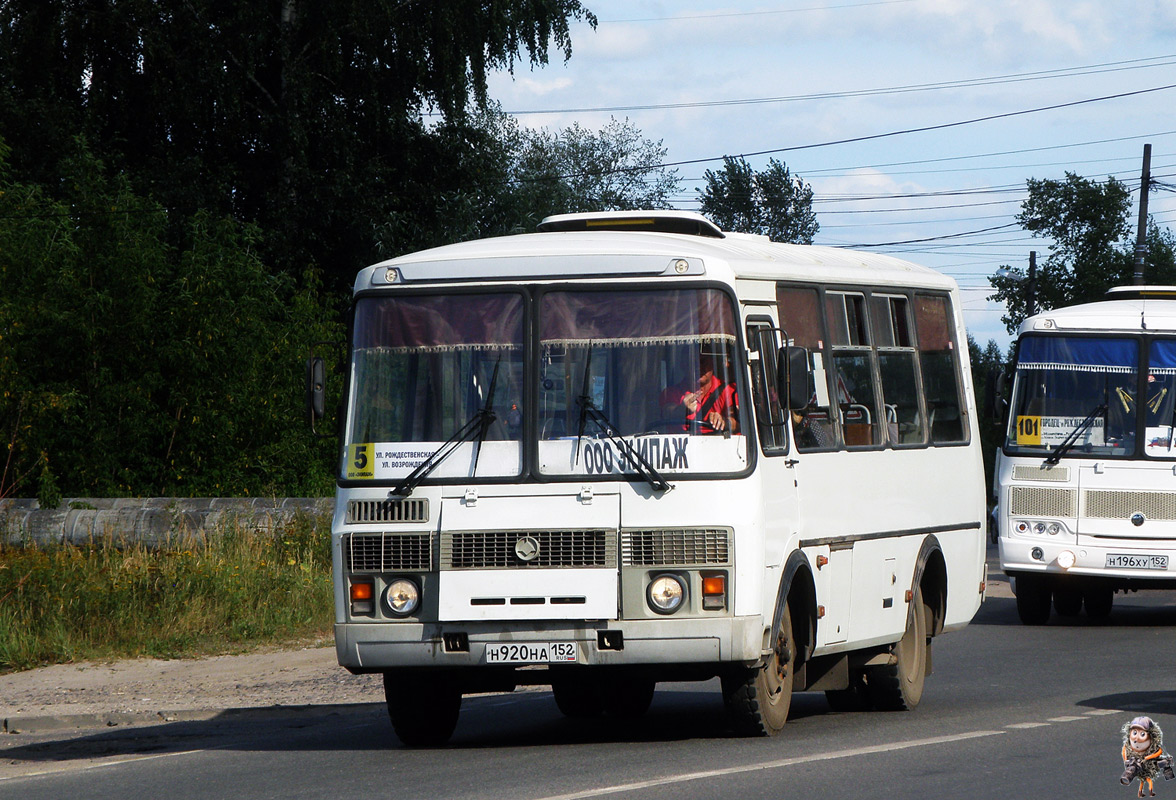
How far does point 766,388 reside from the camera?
34.8ft

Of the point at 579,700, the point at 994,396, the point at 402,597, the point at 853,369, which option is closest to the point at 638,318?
the point at 402,597

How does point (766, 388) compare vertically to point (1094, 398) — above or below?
below

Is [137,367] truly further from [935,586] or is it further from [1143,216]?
[1143,216]

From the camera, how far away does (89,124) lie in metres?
34.1

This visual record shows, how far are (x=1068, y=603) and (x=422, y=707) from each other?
13.0m

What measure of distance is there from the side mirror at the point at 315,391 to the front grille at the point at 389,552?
0.79m

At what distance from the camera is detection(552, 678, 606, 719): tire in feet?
41.7

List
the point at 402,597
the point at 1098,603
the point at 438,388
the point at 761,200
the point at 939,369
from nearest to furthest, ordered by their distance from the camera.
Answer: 1. the point at 402,597
2. the point at 438,388
3. the point at 939,369
4. the point at 1098,603
5. the point at 761,200

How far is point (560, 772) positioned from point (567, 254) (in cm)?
288

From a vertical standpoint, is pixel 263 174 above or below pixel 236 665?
above

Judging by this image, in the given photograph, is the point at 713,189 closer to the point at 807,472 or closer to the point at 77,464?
the point at 77,464

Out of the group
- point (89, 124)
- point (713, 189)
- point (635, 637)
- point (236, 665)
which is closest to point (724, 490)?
point (635, 637)

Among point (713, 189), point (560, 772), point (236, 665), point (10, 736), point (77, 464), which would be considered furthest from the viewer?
point (713, 189)

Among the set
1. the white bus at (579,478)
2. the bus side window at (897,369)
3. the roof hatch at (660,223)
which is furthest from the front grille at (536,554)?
the bus side window at (897,369)
